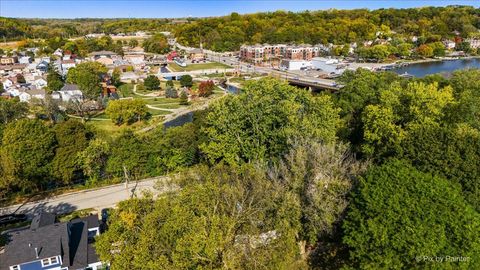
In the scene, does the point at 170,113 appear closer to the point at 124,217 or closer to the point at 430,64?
the point at 124,217

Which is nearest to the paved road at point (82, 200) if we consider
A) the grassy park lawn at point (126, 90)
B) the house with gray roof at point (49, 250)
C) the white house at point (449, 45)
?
the house with gray roof at point (49, 250)

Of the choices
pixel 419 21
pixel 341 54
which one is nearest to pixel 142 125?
pixel 341 54

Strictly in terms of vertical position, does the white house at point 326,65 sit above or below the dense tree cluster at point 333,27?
below

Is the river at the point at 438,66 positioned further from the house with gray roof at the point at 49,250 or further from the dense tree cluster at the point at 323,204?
the house with gray roof at the point at 49,250

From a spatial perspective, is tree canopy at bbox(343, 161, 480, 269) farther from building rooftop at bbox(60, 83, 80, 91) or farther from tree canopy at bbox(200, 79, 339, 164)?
building rooftop at bbox(60, 83, 80, 91)

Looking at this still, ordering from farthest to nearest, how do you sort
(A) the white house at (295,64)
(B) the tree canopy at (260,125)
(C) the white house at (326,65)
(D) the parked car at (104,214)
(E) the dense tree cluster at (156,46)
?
1. (E) the dense tree cluster at (156,46)
2. (A) the white house at (295,64)
3. (C) the white house at (326,65)
4. (B) the tree canopy at (260,125)
5. (D) the parked car at (104,214)
